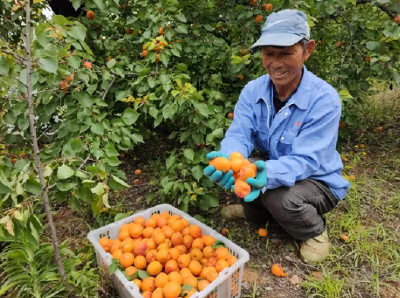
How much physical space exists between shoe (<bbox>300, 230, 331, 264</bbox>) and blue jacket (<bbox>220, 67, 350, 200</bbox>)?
0.34m

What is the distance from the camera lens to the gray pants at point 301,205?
190 centimetres

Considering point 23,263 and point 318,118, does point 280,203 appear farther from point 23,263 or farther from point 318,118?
point 23,263

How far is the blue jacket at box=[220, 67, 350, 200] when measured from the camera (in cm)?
179

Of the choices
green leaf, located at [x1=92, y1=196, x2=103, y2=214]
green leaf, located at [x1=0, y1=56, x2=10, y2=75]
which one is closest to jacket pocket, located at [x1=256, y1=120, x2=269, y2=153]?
green leaf, located at [x1=92, y1=196, x2=103, y2=214]

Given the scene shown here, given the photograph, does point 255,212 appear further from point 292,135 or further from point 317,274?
point 292,135

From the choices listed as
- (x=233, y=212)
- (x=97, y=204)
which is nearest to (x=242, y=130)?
(x=233, y=212)

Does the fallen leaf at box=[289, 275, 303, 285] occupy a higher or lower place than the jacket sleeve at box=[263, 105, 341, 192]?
lower

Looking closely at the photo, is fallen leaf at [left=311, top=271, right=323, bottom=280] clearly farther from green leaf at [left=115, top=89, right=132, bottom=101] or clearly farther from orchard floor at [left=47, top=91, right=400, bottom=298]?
green leaf at [left=115, top=89, right=132, bottom=101]

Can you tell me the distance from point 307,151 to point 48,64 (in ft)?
4.59

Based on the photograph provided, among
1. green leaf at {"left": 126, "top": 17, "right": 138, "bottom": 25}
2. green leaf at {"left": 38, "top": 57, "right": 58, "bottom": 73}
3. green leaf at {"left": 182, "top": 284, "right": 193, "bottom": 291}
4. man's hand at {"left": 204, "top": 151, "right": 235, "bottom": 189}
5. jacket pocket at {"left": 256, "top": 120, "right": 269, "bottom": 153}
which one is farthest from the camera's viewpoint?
green leaf at {"left": 126, "top": 17, "right": 138, "bottom": 25}

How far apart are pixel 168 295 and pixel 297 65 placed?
1426 millimetres

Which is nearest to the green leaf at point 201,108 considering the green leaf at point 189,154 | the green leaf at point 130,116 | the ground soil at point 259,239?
the green leaf at point 189,154

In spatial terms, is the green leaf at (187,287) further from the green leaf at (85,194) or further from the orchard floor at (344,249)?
the green leaf at (85,194)

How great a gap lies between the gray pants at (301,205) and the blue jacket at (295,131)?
8 centimetres
